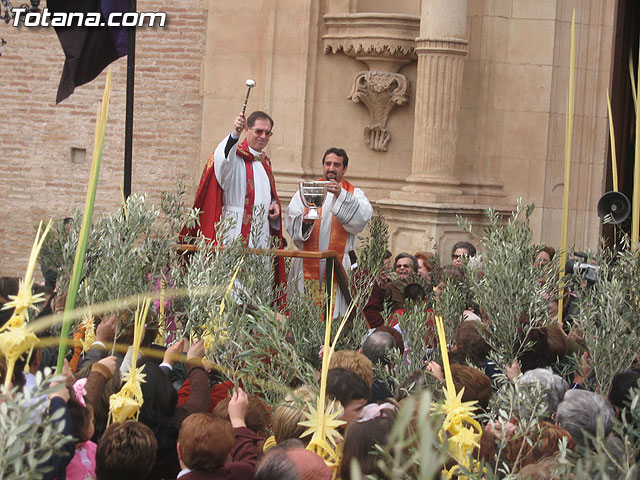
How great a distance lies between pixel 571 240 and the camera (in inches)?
420

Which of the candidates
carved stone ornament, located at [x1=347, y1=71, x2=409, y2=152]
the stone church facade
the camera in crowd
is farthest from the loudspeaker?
carved stone ornament, located at [x1=347, y1=71, x2=409, y2=152]

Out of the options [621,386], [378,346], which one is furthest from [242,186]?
[621,386]

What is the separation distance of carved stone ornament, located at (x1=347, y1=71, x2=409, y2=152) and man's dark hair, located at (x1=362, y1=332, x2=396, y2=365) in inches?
240

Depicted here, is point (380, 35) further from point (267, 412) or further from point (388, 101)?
point (267, 412)

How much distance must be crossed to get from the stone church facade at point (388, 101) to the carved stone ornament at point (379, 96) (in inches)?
0.6

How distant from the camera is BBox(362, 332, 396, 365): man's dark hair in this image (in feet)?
16.4

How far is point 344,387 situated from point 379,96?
24.2 ft

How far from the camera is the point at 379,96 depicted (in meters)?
10.9

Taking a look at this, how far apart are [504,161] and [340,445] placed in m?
7.66

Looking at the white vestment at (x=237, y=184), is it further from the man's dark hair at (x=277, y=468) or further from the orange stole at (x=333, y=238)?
the man's dark hair at (x=277, y=468)

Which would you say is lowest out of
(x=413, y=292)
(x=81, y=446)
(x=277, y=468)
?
(x=81, y=446)

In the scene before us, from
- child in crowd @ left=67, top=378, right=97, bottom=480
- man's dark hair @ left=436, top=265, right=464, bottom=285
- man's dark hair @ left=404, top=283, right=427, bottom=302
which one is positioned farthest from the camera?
man's dark hair @ left=404, top=283, right=427, bottom=302

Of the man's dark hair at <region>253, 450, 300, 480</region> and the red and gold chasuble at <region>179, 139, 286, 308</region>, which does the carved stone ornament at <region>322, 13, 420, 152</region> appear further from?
the man's dark hair at <region>253, 450, 300, 480</region>

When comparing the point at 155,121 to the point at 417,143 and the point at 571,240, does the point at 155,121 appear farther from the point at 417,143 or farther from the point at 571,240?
the point at 571,240
